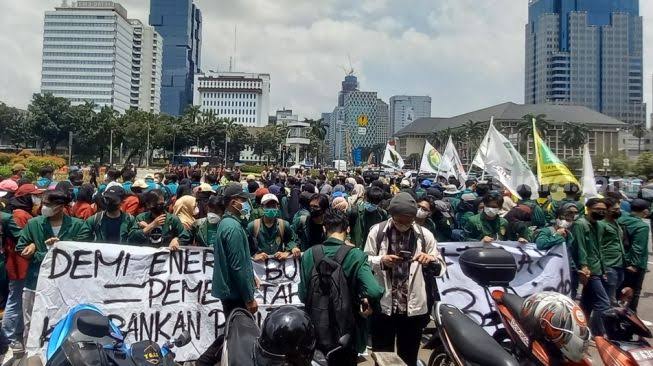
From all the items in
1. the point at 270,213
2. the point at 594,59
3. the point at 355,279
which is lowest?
the point at 355,279

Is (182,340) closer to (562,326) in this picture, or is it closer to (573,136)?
(562,326)

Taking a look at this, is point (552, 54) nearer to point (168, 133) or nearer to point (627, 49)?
point (627, 49)

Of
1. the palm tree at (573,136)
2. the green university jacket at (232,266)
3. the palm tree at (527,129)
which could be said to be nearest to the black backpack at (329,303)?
the green university jacket at (232,266)

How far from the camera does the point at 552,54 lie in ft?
509

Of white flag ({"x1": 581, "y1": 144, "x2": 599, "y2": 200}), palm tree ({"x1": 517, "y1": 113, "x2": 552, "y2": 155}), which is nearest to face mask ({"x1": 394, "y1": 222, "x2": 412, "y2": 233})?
white flag ({"x1": 581, "y1": 144, "x2": 599, "y2": 200})

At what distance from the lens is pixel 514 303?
3637 mm

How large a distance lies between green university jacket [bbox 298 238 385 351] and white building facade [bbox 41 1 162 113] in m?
152

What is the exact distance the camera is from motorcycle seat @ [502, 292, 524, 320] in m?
3.52

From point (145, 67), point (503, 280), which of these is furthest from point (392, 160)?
point (145, 67)

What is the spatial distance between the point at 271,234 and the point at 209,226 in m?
0.72

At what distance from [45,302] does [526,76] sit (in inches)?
7267

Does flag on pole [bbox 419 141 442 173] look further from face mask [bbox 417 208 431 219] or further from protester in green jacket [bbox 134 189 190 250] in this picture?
protester in green jacket [bbox 134 189 190 250]

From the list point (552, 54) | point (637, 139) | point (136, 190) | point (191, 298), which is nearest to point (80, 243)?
point (191, 298)

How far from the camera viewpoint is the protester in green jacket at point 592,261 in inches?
222
